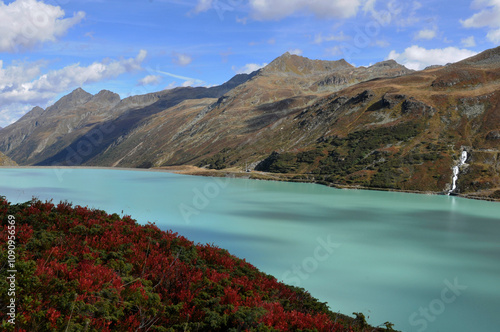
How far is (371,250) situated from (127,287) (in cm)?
2563

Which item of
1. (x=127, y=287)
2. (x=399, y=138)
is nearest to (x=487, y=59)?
(x=399, y=138)

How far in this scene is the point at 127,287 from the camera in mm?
8945

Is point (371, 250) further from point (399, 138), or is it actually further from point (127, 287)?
point (399, 138)

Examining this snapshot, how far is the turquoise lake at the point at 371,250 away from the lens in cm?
1888

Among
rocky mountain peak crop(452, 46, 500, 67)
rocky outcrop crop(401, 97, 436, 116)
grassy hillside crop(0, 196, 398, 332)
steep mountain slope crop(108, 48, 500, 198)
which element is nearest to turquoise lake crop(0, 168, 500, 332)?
grassy hillside crop(0, 196, 398, 332)

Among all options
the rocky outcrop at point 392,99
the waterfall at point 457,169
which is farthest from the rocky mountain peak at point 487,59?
the waterfall at point 457,169

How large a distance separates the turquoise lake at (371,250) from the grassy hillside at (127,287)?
8.28m

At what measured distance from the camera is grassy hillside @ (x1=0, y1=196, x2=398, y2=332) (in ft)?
23.9

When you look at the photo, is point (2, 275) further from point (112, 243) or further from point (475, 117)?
point (475, 117)

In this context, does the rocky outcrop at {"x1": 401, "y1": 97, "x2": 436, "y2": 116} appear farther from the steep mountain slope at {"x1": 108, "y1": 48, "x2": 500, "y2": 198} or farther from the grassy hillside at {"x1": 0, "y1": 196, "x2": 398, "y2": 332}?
the grassy hillside at {"x1": 0, "y1": 196, "x2": 398, "y2": 332}

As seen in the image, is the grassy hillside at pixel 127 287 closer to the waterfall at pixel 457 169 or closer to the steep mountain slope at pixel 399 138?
the steep mountain slope at pixel 399 138

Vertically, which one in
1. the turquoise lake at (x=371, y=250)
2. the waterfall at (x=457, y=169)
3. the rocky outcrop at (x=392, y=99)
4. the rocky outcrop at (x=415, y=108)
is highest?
the rocky outcrop at (x=392, y=99)

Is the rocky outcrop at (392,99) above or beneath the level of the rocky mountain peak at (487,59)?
beneath

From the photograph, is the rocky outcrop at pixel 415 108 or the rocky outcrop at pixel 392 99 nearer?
the rocky outcrop at pixel 415 108
